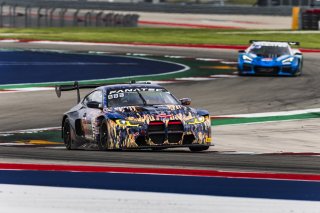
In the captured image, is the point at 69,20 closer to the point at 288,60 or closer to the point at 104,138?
the point at 288,60

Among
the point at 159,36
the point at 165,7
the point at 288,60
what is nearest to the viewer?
the point at 288,60

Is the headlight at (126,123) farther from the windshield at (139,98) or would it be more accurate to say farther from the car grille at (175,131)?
the windshield at (139,98)

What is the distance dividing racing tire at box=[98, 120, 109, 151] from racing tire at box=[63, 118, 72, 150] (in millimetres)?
1249

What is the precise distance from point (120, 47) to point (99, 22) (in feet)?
62.7

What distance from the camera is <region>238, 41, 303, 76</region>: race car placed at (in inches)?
1231

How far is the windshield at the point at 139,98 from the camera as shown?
15.6 metres

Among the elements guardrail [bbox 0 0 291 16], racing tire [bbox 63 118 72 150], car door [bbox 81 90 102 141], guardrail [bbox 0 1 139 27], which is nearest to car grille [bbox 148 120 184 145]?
car door [bbox 81 90 102 141]

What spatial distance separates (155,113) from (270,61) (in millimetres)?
16881

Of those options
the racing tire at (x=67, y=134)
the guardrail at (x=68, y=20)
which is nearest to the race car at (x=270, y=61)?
the racing tire at (x=67, y=134)

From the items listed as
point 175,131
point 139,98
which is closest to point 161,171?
point 175,131

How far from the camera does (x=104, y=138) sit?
1514 cm

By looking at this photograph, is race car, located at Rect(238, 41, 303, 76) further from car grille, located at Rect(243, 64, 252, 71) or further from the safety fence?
the safety fence

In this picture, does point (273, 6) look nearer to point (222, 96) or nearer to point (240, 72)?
point (240, 72)

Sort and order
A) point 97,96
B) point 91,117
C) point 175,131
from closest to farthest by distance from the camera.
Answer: point 175,131
point 91,117
point 97,96
